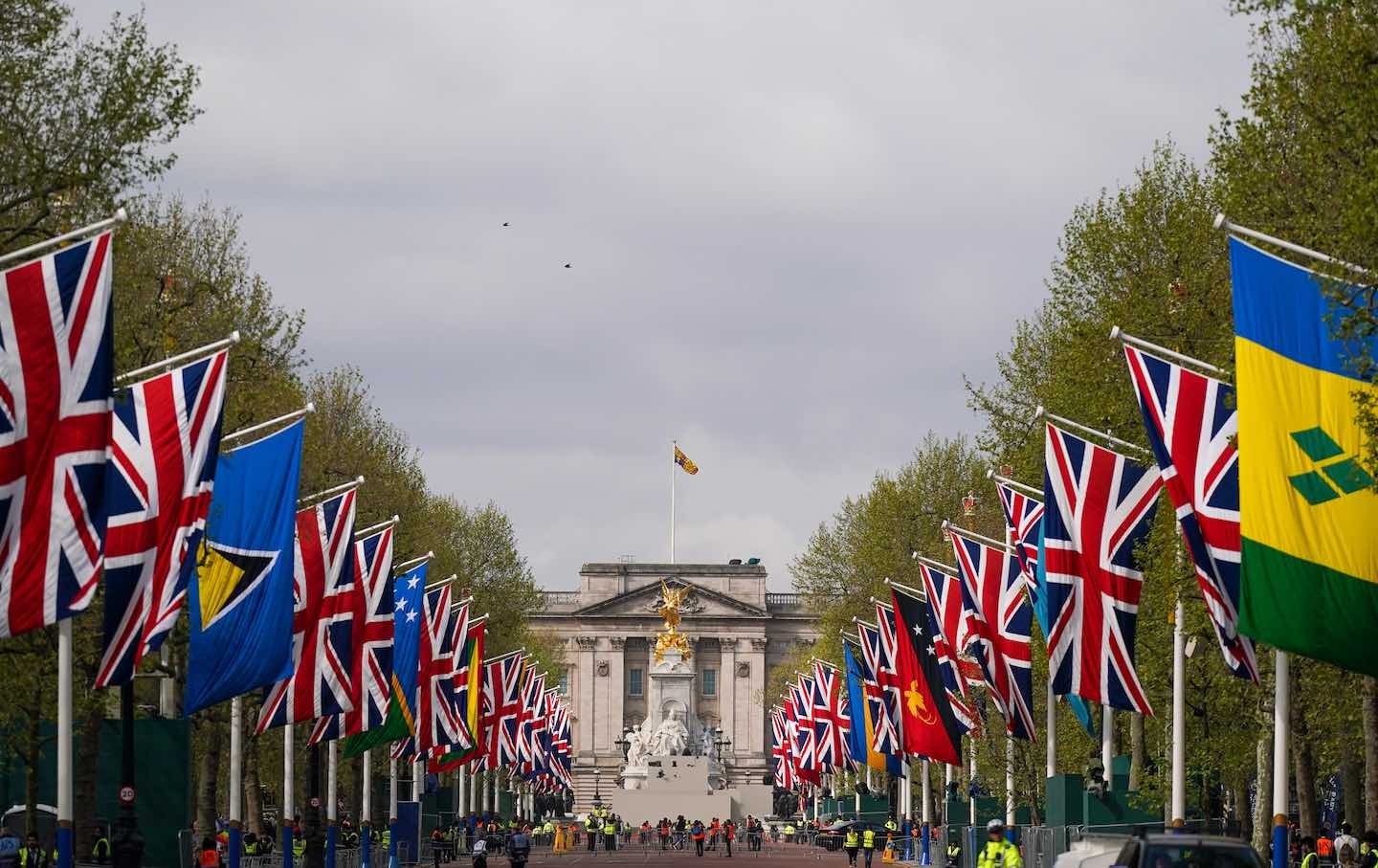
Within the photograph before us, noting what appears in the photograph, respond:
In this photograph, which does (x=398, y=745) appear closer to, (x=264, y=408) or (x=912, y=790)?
(x=264, y=408)

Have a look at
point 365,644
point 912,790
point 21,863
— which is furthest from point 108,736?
point 912,790

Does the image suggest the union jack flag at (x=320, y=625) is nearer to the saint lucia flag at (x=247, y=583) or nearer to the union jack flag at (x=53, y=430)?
the saint lucia flag at (x=247, y=583)

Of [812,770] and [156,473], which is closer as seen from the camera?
[156,473]

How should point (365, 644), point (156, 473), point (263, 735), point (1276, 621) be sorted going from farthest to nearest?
point (263, 735) → point (365, 644) → point (156, 473) → point (1276, 621)

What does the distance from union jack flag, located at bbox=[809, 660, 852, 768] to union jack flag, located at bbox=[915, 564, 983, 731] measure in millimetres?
36190

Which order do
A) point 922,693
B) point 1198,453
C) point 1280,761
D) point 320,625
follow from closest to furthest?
point 1198,453, point 1280,761, point 320,625, point 922,693

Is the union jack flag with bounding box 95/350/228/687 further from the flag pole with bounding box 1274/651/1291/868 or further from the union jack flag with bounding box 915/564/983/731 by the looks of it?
the union jack flag with bounding box 915/564/983/731

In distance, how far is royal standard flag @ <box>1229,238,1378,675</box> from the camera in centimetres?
2470

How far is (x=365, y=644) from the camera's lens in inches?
1763

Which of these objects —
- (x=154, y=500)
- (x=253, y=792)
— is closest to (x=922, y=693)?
(x=253, y=792)

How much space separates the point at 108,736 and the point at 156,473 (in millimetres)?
18991

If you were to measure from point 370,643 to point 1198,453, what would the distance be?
19770 millimetres

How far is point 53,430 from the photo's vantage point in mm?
25312

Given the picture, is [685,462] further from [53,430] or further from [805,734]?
[53,430]
